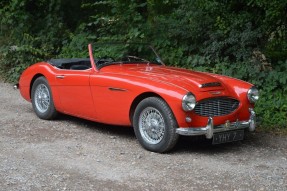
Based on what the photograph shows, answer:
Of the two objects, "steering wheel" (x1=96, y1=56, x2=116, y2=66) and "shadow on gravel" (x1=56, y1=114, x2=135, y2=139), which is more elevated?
"steering wheel" (x1=96, y1=56, x2=116, y2=66)

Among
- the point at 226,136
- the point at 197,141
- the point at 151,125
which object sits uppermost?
the point at 151,125

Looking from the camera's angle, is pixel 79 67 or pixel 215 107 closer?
pixel 215 107

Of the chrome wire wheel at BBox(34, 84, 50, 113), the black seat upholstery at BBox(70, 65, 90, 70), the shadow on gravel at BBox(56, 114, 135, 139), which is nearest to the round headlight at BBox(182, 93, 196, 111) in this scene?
the shadow on gravel at BBox(56, 114, 135, 139)

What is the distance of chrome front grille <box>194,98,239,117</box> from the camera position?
6.14m

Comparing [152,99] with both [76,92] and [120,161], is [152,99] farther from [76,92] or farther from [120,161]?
[76,92]

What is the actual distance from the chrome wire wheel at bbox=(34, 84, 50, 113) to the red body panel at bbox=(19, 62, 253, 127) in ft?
0.86

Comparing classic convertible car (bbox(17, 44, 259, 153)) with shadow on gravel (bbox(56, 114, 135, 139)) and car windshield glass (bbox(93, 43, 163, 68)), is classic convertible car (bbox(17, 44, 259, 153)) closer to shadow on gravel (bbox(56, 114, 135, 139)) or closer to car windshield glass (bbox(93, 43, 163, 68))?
car windshield glass (bbox(93, 43, 163, 68))

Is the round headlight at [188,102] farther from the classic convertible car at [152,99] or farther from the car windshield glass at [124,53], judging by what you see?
the car windshield glass at [124,53]

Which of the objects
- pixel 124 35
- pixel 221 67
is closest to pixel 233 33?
pixel 221 67

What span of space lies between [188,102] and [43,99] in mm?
3149

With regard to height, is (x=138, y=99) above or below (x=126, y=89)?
below

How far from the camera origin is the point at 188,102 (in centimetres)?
599

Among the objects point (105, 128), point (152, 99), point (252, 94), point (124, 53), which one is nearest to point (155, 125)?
point (152, 99)

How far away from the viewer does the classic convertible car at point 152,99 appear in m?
6.08
